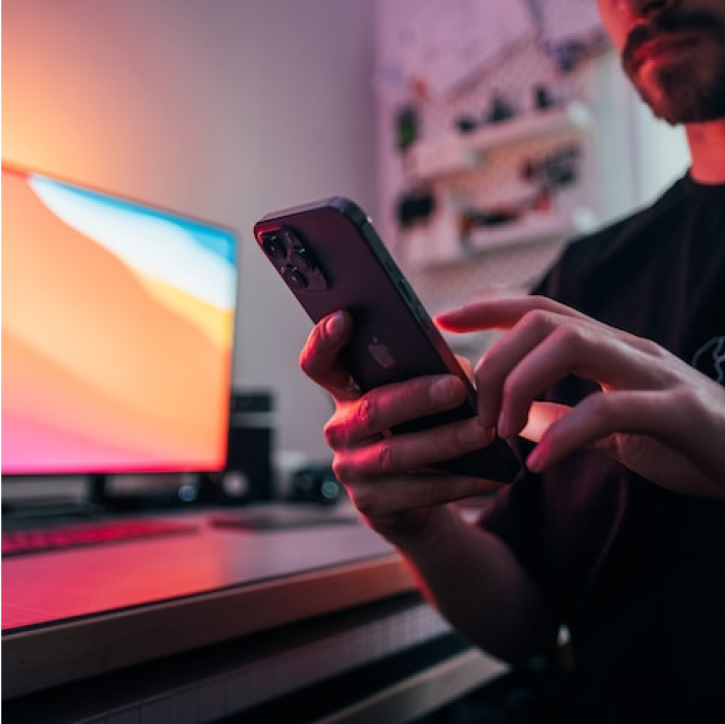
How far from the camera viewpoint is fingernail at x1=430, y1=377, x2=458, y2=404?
45 centimetres

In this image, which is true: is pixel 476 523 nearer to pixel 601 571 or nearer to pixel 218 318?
pixel 601 571

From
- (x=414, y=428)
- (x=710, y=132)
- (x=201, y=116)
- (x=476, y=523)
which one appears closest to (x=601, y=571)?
(x=476, y=523)

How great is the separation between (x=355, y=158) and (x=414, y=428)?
143 centimetres

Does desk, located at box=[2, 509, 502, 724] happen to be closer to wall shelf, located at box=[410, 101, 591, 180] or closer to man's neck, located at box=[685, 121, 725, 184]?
man's neck, located at box=[685, 121, 725, 184]

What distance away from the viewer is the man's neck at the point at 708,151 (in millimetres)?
832

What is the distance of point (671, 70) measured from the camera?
826mm

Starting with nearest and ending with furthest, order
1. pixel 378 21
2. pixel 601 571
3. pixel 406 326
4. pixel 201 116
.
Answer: pixel 406 326, pixel 601 571, pixel 201 116, pixel 378 21

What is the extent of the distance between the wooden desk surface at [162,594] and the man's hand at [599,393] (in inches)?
9.5

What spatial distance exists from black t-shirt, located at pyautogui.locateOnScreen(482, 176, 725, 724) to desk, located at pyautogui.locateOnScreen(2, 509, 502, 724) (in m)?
0.14

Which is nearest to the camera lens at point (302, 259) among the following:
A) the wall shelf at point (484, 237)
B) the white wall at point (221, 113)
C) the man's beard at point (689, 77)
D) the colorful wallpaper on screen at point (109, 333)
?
the colorful wallpaper on screen at point (109, 333)

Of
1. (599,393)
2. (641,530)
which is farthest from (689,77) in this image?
Result: (599,393)

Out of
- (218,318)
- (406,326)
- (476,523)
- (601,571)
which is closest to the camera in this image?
(406,326)

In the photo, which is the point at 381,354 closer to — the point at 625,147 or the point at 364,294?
the point at 364,294

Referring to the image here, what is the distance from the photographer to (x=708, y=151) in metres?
0.85
